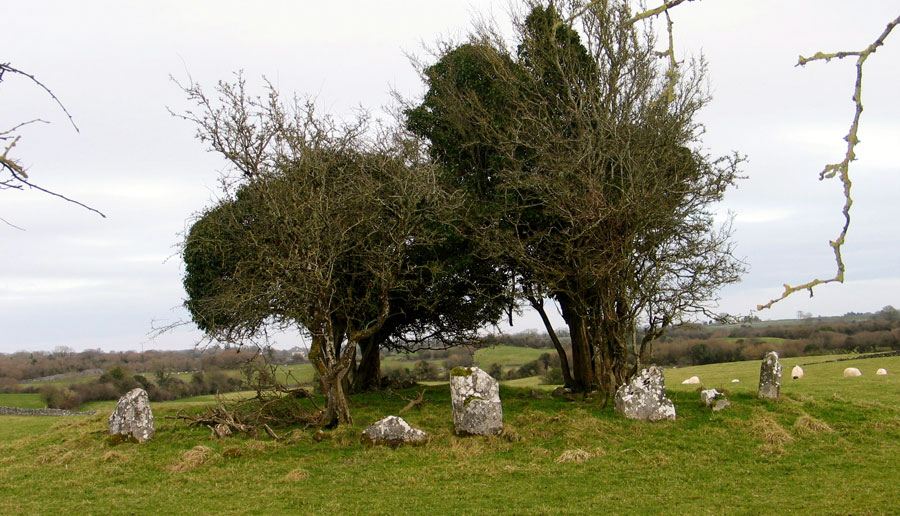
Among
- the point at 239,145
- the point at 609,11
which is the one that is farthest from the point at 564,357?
the point at 239,145

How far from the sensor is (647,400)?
56.1 feet

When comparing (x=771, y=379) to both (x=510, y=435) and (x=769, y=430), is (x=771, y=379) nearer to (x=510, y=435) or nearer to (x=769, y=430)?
(x=769, y=430)

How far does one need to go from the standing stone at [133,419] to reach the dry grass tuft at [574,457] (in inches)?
431

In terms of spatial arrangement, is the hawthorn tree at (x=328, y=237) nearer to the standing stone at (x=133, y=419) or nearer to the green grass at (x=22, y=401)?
the standing stone at (x=133, y=419)

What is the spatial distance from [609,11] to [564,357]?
11621mm

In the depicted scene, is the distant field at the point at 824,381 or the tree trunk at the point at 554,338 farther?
the tree trunk at the point at 554,338

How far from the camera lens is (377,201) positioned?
1861 centimetres

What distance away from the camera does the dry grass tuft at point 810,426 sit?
50.7 feet

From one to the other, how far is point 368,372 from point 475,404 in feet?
32.6

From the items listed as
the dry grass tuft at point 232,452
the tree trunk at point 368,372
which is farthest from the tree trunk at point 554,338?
the dry grass tuft at point 232,452

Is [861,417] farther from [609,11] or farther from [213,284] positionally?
[213,284]

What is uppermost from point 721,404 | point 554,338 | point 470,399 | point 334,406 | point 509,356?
point 554,338

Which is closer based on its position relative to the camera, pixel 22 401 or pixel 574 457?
pixel 574 457

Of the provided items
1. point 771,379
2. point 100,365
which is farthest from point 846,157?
point 100,365
